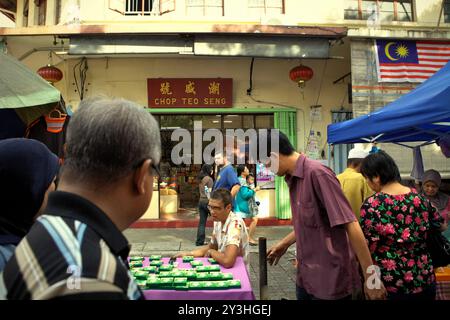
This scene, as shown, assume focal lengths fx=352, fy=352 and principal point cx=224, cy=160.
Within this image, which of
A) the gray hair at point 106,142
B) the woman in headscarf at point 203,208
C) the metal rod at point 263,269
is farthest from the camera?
the woman in headscarf at point 203,208

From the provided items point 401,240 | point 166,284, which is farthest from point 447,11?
point 166,284

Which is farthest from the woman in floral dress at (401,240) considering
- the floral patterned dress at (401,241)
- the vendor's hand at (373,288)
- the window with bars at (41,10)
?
the window with bars at (41,10)

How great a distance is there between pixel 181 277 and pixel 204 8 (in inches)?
296

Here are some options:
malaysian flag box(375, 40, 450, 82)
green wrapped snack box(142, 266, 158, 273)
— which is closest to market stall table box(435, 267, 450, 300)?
green wrapped snack box(142, 266, 158, 273)

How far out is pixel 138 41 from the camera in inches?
295

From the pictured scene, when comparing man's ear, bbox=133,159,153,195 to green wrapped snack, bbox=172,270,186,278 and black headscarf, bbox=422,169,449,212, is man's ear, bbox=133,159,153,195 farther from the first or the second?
black headscarf, bbox=422,169,449,212

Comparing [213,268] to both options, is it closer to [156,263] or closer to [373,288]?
[156,263]

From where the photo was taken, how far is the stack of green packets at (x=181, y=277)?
87.1 inches

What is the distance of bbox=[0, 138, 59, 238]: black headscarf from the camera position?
1.50 metres

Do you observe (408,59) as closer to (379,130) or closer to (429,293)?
(379,130)

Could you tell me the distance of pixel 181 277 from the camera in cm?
235

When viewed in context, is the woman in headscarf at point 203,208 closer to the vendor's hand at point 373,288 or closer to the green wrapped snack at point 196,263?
the green wrapped snack at point 196,263
